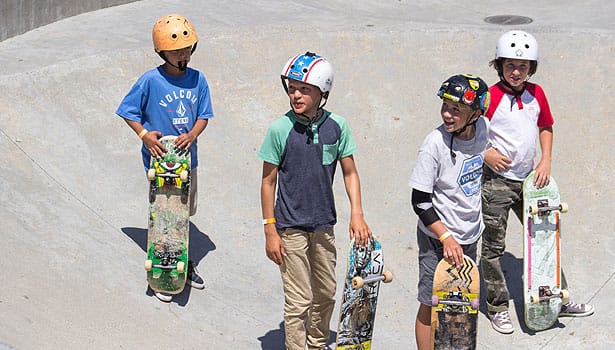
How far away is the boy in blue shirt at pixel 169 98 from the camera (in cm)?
649

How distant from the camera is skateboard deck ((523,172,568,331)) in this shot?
6.66 meters

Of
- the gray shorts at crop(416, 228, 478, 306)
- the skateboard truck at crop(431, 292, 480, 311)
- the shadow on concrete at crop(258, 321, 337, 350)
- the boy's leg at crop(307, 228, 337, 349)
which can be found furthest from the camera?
the shadow on concrete at crop(258, 321, 337, 350)

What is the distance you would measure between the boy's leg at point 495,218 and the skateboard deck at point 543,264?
175mm

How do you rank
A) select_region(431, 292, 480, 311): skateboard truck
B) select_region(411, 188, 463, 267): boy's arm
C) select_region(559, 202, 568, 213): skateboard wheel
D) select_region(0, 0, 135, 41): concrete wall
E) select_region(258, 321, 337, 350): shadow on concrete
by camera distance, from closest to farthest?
select_region(411, 188, 463, 267): boy's arm
select_region(431, 292, 480, 311): skateboard truck
select_region(258, 321, 337, 350): shadow on concrete
select_region(559, 202, 568, 213): skateboard wheel
select_region(0, 0, 135, 41): concrete wall

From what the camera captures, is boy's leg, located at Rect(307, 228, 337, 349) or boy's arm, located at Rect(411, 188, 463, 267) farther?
boy's leg, located at Rect(307, 228, 337, 349)

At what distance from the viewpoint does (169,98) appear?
6582 millimetres

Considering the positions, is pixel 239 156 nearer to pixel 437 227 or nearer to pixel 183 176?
pixel 183 176

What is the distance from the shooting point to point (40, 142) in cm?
812

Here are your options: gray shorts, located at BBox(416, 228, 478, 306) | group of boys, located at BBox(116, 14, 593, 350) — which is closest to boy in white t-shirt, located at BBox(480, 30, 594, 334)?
group of boys, located at BBox(116, 14, 593, 350)

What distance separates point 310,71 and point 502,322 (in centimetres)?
267

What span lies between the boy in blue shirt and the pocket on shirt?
4.76 ft

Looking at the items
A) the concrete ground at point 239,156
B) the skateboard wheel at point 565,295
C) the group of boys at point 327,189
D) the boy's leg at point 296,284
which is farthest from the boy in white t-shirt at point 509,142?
the boy's leg at point 296,284

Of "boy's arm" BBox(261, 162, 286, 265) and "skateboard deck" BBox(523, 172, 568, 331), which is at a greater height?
"boy's arm" BBox(261, 162, 286, 265)

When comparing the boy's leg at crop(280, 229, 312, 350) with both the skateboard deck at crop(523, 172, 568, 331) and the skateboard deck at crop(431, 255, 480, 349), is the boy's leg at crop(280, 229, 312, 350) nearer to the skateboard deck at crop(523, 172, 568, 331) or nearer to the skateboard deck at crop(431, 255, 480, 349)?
the skateboard deck at crop(431, 255, 480, 349)
